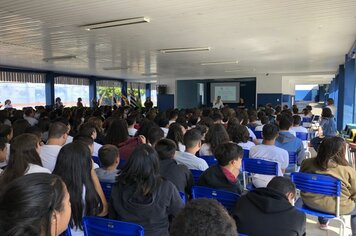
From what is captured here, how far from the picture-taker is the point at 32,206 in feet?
3.45

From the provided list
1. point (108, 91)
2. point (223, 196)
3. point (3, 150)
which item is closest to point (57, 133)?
point (3, 150)

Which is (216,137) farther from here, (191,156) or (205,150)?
(191,156)

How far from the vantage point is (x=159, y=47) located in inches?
341

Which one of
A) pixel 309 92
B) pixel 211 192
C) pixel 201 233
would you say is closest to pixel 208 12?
→ pixel 211 192

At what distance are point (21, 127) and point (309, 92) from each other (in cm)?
4894

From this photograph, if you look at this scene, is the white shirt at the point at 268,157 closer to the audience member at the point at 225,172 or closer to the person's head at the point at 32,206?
the audience member at the point at 225,172

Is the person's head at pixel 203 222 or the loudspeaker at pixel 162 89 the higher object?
the loudspeaker at pixel 162 89

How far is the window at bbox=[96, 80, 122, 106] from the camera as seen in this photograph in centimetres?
2112

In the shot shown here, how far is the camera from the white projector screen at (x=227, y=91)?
71.9 feet

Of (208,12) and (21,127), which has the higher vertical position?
(208,12)

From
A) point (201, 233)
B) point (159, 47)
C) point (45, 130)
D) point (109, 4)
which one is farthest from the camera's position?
point (159, 47)

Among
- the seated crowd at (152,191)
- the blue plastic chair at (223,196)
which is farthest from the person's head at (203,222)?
the blue plastic chair at (223,196)

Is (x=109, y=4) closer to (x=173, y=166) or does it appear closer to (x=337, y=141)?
(x=173, y=166)

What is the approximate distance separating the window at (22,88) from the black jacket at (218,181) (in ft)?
46.2
